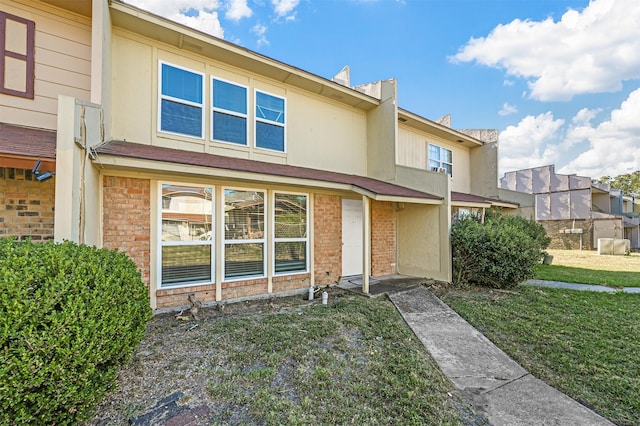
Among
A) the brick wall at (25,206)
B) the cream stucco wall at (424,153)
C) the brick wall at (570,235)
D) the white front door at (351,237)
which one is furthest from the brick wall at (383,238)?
the brick wall at (570,235)

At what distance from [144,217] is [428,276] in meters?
7.78

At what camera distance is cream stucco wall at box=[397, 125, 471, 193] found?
1094 cm

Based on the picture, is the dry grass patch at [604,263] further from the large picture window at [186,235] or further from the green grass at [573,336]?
the large picture window at [186,235]

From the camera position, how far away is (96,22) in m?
4.98

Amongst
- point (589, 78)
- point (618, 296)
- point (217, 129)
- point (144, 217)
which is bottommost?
point (618, 296)

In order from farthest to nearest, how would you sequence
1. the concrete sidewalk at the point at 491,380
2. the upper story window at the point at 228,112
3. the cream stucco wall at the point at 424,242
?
the cream stucco wall at the point at 424,242
the upper story window at the point at 228,112
the concrete sidewalk at the point at 491,380

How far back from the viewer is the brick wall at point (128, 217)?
524cm

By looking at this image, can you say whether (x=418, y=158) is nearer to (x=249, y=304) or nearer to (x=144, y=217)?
(x=249, y=304)

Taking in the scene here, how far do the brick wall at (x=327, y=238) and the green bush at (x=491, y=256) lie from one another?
3455 mm

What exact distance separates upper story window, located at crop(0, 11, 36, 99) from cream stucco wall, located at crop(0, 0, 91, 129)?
2.0 inches

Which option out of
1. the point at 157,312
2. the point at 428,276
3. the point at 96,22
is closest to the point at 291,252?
the point at 157,312

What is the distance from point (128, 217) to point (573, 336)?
823cm

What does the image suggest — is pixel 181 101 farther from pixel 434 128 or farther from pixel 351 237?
pixel 434 128

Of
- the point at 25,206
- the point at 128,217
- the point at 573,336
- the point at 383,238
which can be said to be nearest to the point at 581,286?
the point at 573,336
